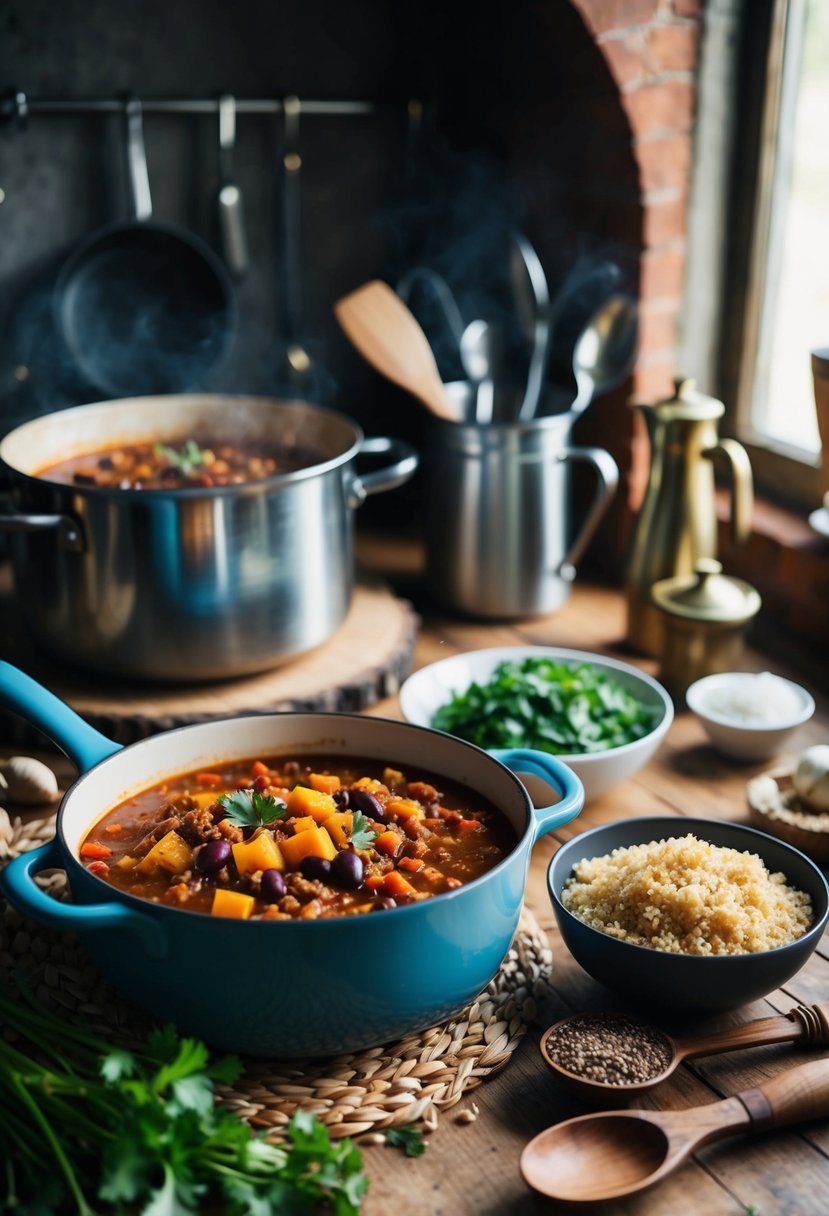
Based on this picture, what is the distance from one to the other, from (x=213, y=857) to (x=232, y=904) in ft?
0.25

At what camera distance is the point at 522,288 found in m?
2.53

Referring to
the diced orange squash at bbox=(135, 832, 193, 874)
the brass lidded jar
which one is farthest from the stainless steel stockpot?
the diced orange squash at bbox=(135, 832, 193, 874)

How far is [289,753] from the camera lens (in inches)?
60.9

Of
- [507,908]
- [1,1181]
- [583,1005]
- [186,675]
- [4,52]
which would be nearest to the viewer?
[1,1181]

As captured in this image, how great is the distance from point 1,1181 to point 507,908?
52cm

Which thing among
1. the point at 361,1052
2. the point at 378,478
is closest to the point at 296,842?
the point at 361,1052

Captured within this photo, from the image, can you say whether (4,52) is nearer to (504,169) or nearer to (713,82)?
(504,169)

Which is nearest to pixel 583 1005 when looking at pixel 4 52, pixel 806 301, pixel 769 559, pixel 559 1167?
pixel 559 1167

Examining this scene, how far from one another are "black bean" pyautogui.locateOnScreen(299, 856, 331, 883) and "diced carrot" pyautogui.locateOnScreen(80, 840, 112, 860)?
233mm

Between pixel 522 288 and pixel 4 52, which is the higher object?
pixel 4 52

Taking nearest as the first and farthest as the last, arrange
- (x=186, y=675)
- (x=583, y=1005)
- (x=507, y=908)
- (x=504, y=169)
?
1. (x=507, y=908)
2. (x=583, y=1005)
3. (x=186, y=675)
4. (x=504, y=169)

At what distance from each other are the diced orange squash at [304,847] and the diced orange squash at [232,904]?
0.08 m

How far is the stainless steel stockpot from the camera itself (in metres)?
1.87

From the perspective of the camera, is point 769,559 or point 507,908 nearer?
point 507,908
